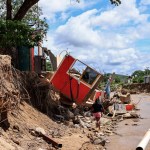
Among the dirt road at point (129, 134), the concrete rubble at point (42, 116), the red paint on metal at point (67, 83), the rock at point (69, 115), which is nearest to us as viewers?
the concrete rubble at point (42, 116)

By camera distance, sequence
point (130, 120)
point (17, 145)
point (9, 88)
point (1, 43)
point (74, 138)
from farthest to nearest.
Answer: point (130, 120) < point (1, 43) < point (74, 138) < point (9, 88) < point (17, 145)

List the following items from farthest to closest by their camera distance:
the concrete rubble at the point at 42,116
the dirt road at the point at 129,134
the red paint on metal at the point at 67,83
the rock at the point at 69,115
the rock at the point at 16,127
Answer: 1. the red paint on metal at the point at 67,83
2. the rock at the point at 69,115
3. the dirt road at the point at 129,134
4. the rock at the point at 16,127
5. the concrete rubble at the point at 42,116

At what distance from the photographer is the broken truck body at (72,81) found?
72.5 ft

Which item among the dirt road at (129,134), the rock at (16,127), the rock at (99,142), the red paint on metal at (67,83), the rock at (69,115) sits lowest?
the dirt road at (129,134)

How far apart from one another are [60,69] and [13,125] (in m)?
8.96

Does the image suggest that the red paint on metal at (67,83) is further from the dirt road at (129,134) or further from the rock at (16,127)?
the rock at (16,127)

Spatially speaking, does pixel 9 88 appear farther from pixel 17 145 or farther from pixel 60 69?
pixel 60 69

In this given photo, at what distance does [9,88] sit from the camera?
1241 centimetres

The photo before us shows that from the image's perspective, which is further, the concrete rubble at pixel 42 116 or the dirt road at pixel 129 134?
the dirt road at pixel 129 134

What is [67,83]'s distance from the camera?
22141 mm

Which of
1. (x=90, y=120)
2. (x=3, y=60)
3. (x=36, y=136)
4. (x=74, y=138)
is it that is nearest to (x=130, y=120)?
(x=90, y=120)

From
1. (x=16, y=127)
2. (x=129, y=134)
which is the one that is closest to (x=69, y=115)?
(x=129, y=134)

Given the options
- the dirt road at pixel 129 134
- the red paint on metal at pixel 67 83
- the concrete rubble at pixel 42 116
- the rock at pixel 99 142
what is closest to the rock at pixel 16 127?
the concrete rubble at pixel 42 116

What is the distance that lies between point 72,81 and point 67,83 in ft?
1.00
